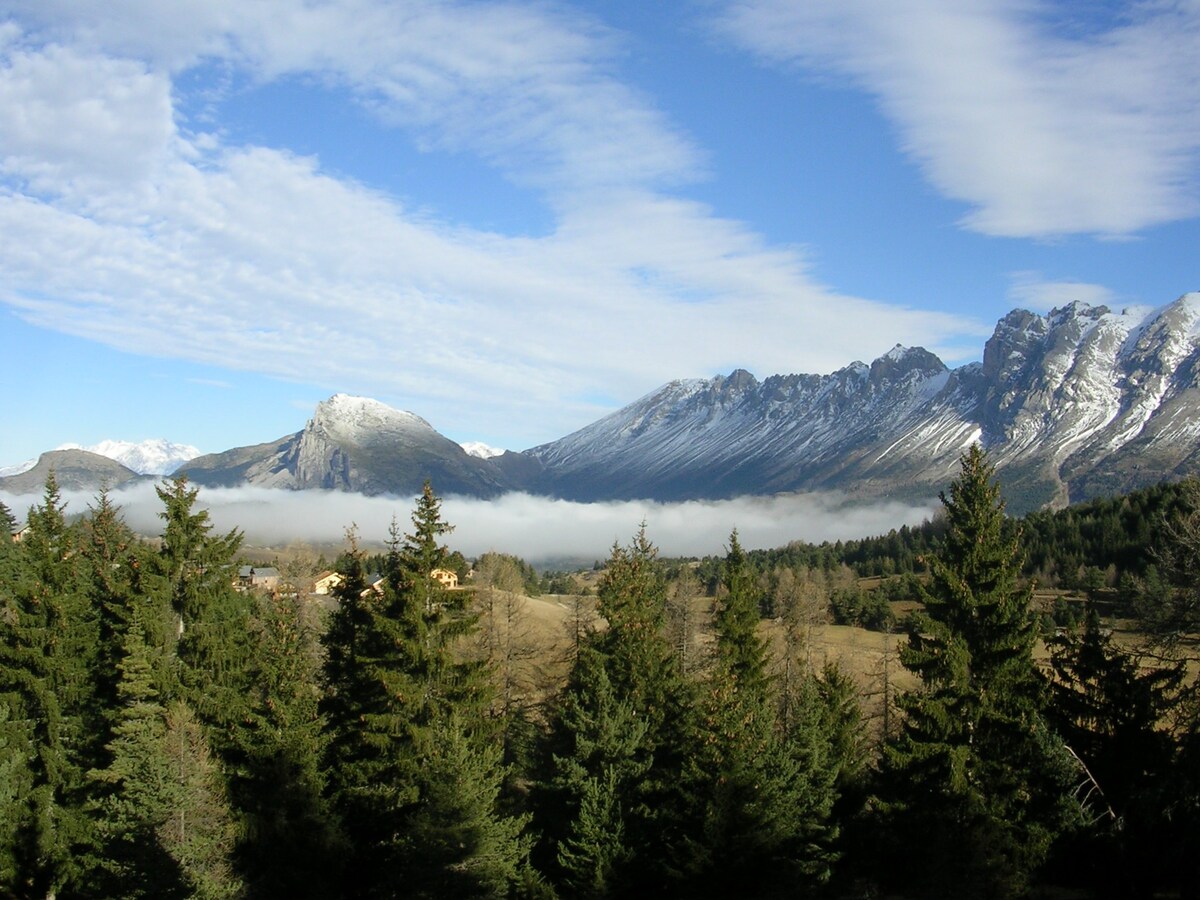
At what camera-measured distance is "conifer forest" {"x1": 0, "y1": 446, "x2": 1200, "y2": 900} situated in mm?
28469

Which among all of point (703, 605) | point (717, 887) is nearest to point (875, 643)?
point (703, 605)

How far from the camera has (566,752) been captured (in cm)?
3769

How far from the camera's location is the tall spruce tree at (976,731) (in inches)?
1166

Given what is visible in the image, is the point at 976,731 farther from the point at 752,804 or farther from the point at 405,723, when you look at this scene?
the point at 405,723

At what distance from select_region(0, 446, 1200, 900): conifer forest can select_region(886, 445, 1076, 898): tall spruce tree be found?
93 mm

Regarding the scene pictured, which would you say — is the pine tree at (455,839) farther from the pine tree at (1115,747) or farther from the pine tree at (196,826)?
the pine tree at (1115,747)

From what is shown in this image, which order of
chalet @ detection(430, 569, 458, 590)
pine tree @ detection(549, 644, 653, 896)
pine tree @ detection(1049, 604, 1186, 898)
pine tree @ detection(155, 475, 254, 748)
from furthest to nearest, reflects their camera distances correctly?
pine tree @ detection(155, 475, 254, 748) < pine tree @ detection(549, 644, 653, 896) < chalet @ detection(430, 569, 458, 590) < pine tree @ detection(1049, 604, 1186, 898)

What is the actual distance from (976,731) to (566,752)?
16.0 metres

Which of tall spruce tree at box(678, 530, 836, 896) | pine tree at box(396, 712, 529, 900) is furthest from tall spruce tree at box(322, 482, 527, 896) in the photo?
tall spruce tree at box(678, 530, 836, 896)

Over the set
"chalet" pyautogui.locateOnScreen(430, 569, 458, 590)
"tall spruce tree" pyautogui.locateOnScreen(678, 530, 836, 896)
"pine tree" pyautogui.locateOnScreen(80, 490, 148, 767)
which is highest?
"chalet" pyautogui.locateOnScreen(430, 569, 458, 590)

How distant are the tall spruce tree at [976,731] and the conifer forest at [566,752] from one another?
0.31ft

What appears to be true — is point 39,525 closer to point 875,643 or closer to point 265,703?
point 265,703

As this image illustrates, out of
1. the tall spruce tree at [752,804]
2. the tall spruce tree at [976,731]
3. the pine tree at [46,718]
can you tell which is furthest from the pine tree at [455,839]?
the pine tree at [46,718]

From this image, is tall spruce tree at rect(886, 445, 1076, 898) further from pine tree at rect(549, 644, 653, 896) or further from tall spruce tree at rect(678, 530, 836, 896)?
pine tree at rect(549, 644, 653, 896)
